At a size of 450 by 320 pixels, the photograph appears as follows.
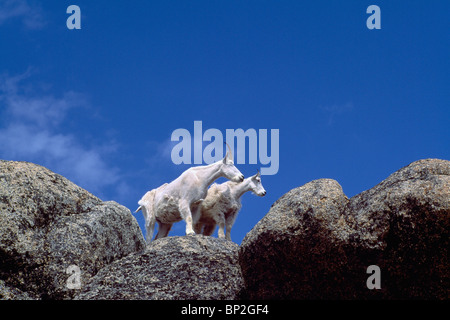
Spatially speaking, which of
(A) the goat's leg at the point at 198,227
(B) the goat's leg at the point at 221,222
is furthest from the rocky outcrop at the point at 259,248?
(A) the goat's leg at the point at 198,227

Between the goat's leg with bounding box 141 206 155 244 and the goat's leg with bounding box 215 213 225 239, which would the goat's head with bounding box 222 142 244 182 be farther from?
the goat's leg with bounding box 141 206 155 244

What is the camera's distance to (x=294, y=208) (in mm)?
9859

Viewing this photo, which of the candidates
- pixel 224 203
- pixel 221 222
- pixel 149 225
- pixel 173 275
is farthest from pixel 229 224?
pixel 173 275

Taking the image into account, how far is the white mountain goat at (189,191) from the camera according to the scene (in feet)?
56.6

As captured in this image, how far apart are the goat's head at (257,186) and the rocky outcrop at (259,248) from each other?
251 inches

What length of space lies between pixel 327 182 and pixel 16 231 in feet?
19.7

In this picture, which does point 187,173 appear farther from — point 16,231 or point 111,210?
point 16,231

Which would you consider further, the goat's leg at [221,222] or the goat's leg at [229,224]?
the goat's leg at [229,224]

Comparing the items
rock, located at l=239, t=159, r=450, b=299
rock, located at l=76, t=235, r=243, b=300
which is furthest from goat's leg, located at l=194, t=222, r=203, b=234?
rock, located at l=239, t=159, r=450, b=299

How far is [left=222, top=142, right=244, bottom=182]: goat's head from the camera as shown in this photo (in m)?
17.6

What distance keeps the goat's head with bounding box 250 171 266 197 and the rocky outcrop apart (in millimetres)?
6364

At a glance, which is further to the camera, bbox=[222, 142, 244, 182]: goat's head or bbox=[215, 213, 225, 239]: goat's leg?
bbox=[215, 213, 225, 239]: goat's leg

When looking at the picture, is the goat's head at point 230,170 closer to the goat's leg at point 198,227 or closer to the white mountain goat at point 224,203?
the white mountain goat at point 224,203
